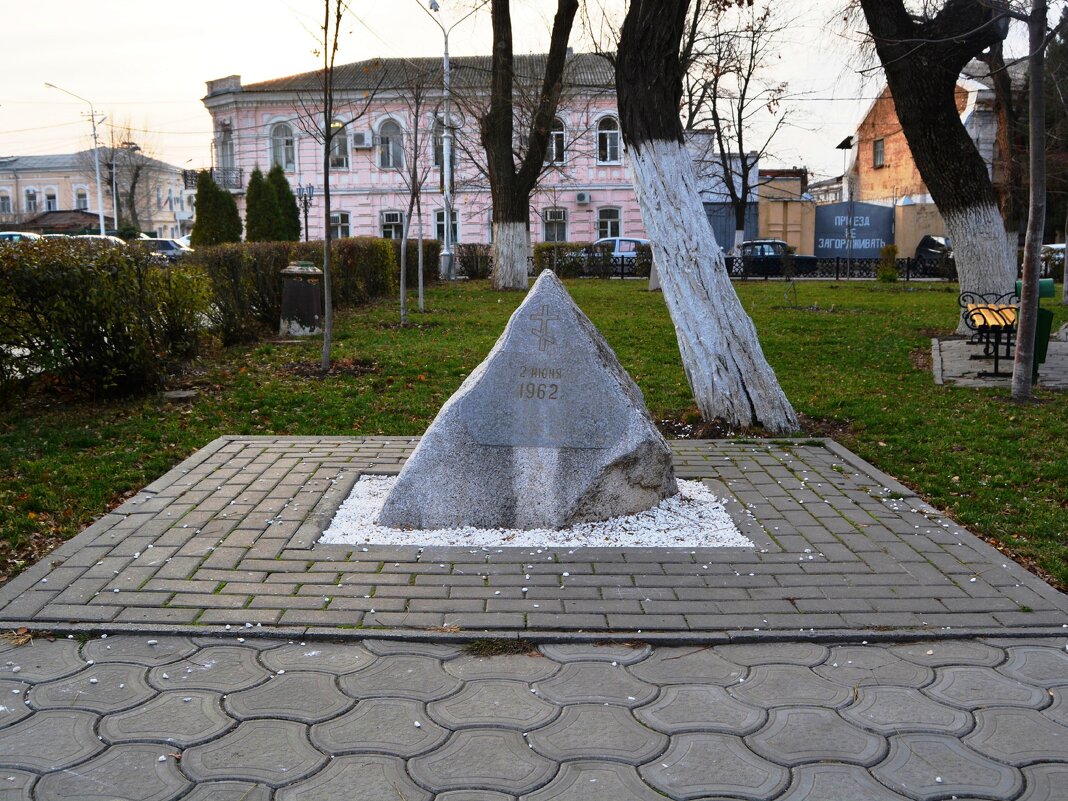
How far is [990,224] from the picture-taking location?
43.8ft

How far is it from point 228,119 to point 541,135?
86.8 ft

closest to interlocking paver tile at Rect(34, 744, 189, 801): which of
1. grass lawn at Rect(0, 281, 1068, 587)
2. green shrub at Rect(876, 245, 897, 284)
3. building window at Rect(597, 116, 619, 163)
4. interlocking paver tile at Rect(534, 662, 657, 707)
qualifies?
interlocking paver tile at Rect(534, 662, 657, 707)

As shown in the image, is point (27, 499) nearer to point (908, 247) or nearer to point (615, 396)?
point (615, 396)

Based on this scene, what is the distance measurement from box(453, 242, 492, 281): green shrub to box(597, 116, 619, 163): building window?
1237 centimetres

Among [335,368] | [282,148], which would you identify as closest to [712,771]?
[335,368]

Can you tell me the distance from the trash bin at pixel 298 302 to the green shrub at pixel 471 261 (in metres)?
17.4

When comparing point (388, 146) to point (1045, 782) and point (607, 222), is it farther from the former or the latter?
point (1045, 782)

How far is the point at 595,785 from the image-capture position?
9.78 feet

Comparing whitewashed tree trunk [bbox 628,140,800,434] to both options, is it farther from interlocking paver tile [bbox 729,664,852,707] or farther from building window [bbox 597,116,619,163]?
building window [bbox 597,116,619,163]

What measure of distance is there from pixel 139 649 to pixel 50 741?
0.71m

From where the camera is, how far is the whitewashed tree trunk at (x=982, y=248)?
13.4 metres

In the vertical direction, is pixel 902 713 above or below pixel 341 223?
below

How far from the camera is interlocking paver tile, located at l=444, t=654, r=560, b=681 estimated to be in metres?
3.71

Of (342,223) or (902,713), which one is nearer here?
(902,713)
